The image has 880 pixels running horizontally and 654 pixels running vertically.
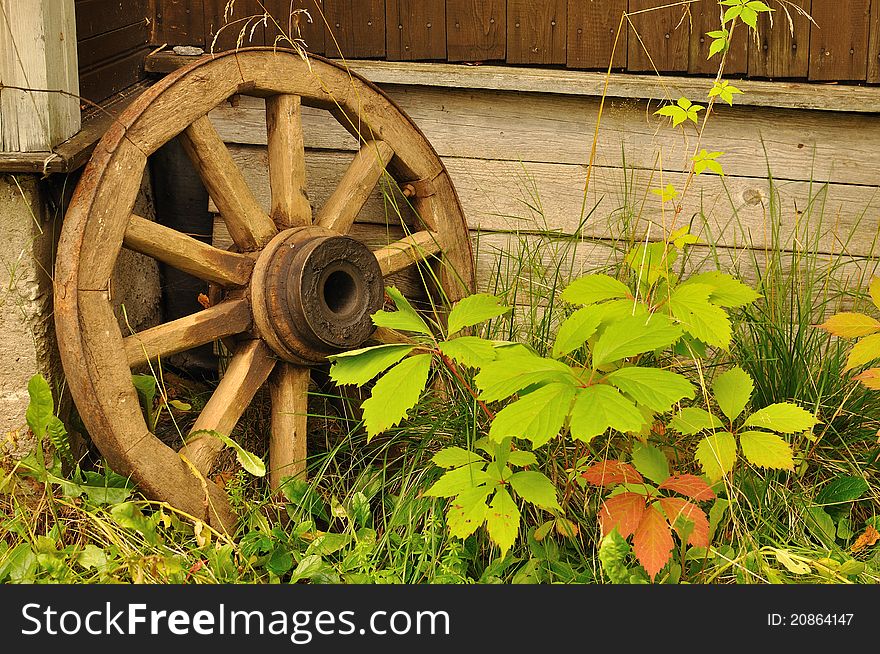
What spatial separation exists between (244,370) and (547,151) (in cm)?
127

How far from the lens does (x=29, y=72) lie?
7.92ft

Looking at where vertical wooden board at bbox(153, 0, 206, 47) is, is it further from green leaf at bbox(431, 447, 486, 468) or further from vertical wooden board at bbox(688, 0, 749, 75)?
green leaf at bbox(431, 447, 486, 468)

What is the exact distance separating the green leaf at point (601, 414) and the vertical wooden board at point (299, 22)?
72.0 inches

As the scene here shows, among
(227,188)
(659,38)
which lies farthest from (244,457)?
(659,38)

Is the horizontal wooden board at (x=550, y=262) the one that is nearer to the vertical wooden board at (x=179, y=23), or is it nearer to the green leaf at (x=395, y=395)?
the vertical wooden board at (x=179, y=23)

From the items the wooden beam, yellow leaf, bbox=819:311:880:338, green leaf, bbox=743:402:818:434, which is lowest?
green leaf, bbox=743:402:818:434

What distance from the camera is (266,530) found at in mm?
2504

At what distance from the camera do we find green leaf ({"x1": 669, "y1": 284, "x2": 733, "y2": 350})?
2191mm

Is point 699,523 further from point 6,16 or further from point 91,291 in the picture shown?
point 6,16

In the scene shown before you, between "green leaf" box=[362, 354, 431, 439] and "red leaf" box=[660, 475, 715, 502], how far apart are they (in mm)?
594

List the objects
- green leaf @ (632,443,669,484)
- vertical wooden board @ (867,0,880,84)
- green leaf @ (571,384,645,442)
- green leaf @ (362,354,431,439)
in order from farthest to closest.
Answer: vertical wooden board @ (867,0,880,84) < green leaf @ (632,443,669,484) < green leaf @ (362,354,431,439) < green leaf @ (571,384,645,442)

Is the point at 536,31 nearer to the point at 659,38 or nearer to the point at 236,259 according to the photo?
the point at 659,38

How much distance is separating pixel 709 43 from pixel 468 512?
1.84 meters

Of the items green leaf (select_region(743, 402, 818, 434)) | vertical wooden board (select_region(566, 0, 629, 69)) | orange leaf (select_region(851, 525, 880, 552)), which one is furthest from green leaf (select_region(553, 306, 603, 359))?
vertical wooden board (select_region(566, 0, 629, 69))
